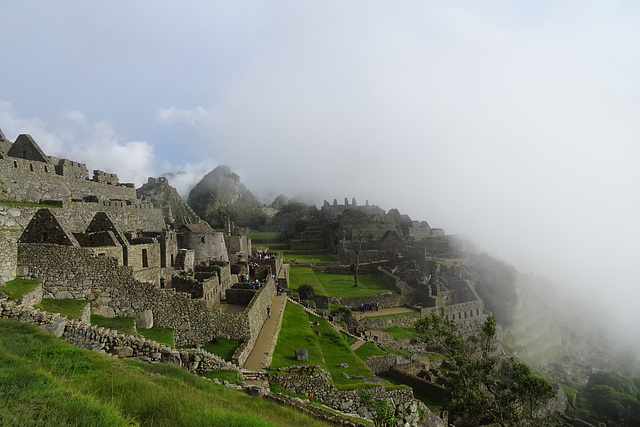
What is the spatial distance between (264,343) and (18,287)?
31.1 feet

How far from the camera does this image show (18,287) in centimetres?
1038

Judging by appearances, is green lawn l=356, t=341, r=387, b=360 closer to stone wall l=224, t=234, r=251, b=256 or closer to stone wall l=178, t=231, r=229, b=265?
stone wall l=178, t=231, r=229, b=265

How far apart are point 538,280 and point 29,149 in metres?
63.9

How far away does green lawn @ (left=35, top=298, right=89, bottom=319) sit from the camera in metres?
10.4

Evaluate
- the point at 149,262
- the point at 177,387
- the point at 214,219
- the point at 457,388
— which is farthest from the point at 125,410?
the point at 214,219

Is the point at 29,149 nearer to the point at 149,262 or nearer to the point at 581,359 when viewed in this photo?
the point at 149,262

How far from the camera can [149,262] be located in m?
18.0

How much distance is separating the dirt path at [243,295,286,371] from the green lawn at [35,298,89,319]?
576 cm

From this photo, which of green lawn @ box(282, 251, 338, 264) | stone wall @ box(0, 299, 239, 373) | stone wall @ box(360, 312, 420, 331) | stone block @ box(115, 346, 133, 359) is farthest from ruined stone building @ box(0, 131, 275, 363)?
green lawn @ box(282, 251, 338, 264)

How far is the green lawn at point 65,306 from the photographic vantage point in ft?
34.2

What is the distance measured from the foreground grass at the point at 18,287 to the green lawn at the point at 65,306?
0.51 meters

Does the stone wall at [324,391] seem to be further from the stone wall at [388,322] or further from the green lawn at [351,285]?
the green lawn at [351,285]

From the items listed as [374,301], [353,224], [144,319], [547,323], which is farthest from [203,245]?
[353,224]

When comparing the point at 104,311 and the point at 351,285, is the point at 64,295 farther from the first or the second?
the point at 351,285
